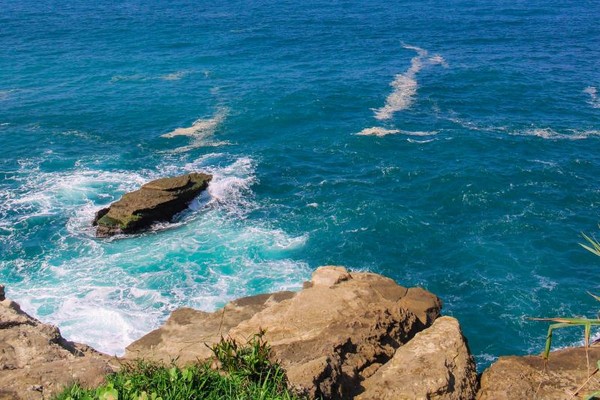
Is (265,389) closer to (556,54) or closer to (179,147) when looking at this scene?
(179,147)

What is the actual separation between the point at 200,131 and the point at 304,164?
1472 cm

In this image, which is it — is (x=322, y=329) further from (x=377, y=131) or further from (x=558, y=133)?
(x=558, y=133)

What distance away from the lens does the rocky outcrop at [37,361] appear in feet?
55.5

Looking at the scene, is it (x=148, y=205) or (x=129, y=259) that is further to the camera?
(x=148, y=205)

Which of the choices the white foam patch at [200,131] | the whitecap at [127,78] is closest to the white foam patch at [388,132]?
the white foam patch at [200,131]

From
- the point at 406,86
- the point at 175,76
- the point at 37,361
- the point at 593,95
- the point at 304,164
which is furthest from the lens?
the point at 175,76

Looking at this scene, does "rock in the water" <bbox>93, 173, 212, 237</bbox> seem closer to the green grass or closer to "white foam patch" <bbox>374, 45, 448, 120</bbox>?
"white foam patch" <bbox>374, 45, 448, 120</bbox>

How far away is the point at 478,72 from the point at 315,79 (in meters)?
23.9

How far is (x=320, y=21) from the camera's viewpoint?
113562 mm

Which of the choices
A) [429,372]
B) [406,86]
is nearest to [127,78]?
[406,86]

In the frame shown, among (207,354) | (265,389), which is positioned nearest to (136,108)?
(207,354)

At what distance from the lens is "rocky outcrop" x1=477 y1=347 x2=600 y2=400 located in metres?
18.7

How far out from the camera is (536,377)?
19.4 meters

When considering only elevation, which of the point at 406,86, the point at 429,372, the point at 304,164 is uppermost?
the point at 429,372
